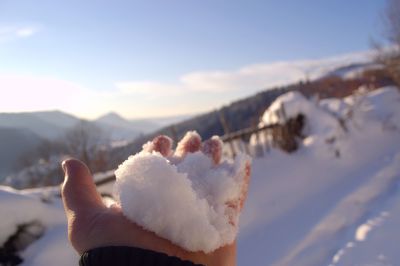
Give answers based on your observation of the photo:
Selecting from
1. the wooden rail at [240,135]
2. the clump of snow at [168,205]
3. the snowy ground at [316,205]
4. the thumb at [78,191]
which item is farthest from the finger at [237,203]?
the wooden rail at [240,135]

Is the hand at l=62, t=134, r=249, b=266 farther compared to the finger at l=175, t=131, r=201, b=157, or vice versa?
the finger at l=175, t=131, r=201, b=157

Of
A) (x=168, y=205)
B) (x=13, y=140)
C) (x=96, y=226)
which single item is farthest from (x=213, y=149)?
(x=13, y=140)

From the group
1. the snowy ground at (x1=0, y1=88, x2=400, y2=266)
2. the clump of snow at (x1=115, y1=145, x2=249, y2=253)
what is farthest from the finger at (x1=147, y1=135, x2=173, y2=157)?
the snowy ground at (x1=0, y1=88, x2=400, y2=266)

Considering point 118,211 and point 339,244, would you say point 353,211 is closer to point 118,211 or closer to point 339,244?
point 339,244

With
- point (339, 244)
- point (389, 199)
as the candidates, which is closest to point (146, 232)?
point (339, 244)

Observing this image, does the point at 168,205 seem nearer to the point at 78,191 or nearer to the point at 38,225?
the point at 78,191

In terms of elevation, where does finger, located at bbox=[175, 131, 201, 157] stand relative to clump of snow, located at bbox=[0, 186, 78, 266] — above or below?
above

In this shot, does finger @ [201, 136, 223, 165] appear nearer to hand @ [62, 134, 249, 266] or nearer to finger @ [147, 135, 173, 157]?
finger @ [147, 135, 173, 157]

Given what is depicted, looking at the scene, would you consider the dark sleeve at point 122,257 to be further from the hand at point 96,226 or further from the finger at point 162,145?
the finger at point 162,145
